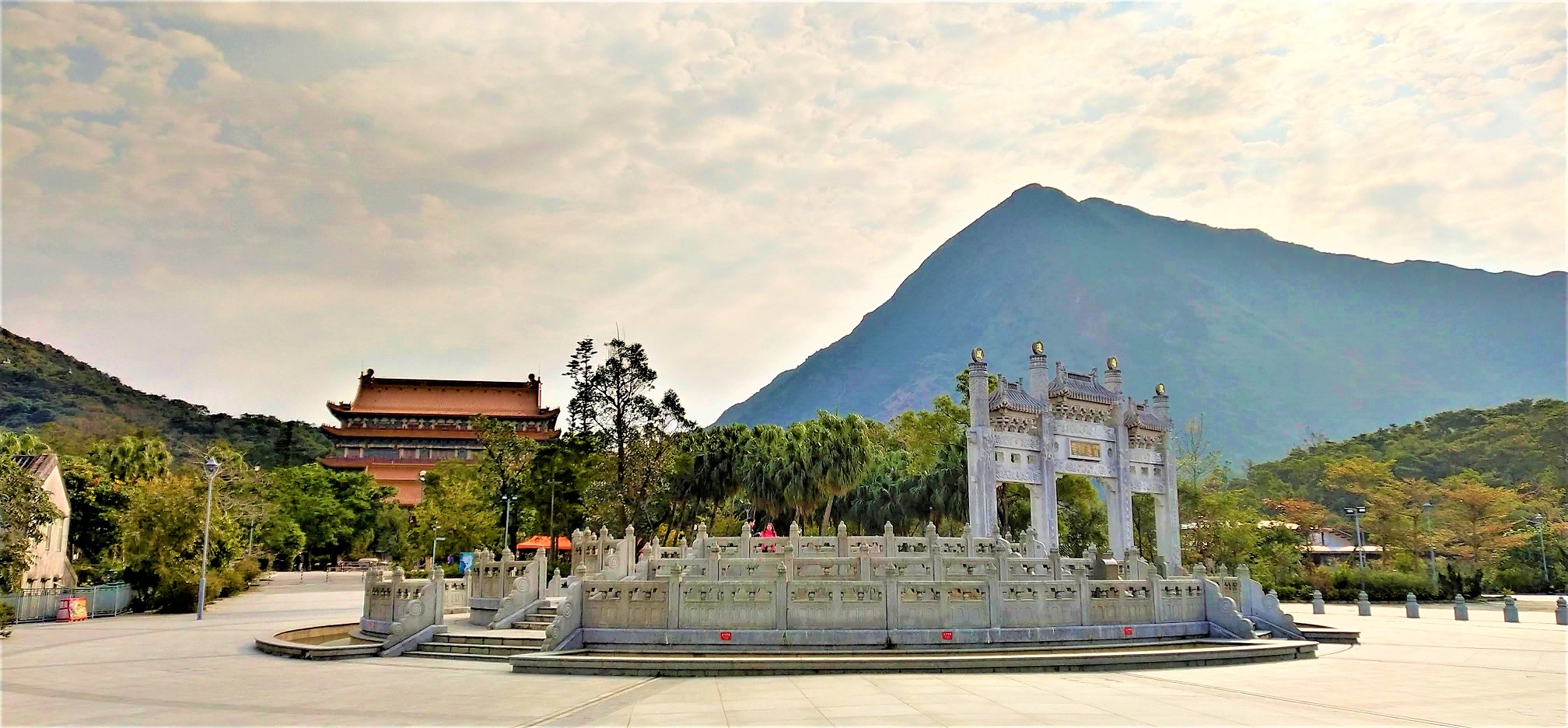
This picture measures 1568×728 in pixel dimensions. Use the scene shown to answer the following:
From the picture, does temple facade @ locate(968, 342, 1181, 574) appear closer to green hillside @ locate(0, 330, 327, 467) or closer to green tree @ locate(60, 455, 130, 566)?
green tree @ locate(60, 455, 130, 566)

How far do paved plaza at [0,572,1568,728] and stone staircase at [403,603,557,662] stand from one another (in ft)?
2.61

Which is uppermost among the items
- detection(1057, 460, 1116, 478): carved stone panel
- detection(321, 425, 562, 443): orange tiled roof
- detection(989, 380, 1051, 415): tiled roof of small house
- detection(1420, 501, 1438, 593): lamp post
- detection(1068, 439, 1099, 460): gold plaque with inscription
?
detection(321, 425, 562, 443): orange tiled roof

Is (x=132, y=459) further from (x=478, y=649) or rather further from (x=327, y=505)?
(x=478, y=649)

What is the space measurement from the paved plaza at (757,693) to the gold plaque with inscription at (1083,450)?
15908mm

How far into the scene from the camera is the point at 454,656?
17062 millimetres

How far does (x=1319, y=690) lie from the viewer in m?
13.1

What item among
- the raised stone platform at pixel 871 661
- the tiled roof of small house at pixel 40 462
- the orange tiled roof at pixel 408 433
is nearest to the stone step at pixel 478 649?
the raised stone platform at pixel 871 661

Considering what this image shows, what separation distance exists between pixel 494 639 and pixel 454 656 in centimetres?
76

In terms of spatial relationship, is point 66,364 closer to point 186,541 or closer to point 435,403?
point 435,403

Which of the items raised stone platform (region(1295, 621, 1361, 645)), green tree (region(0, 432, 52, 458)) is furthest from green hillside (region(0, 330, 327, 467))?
raised stone platform (region(1295, 621, 1361, 645))

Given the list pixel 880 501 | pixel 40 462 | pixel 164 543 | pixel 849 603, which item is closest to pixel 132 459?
pixel 40 462

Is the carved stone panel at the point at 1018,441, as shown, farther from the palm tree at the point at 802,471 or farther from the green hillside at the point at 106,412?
the green hillside at the point at 106,412

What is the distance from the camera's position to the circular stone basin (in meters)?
17.1

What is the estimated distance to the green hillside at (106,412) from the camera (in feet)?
246
